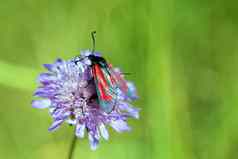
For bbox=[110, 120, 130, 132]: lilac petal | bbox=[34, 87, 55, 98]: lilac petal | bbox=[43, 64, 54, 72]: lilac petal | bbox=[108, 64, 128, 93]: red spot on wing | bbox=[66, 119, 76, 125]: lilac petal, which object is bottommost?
bbox=[110, 120, 130, 132]: lilac petal

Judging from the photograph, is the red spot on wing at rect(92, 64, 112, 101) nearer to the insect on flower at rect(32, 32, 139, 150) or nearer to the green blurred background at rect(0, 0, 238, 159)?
the insect on flower at rect(32, 32, 139, 150)

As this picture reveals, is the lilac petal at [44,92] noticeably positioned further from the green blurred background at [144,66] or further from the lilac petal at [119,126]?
the green blurred background at [144,66]

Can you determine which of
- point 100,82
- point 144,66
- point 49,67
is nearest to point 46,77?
point 49,67

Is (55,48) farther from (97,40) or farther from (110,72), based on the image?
(110,72)

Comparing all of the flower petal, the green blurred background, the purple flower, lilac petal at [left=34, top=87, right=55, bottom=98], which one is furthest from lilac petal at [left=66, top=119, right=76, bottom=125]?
the green blurred background

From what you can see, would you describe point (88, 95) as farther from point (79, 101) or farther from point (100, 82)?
point (100, 82)

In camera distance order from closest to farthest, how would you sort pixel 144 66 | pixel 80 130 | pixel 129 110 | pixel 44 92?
1. pixel 80 130
2. pixel 44 92
3. pixel 129 110
4. pixel 144 66

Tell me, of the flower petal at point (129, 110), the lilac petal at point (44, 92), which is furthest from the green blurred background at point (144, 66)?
the lilac petal at point (44, 92)
